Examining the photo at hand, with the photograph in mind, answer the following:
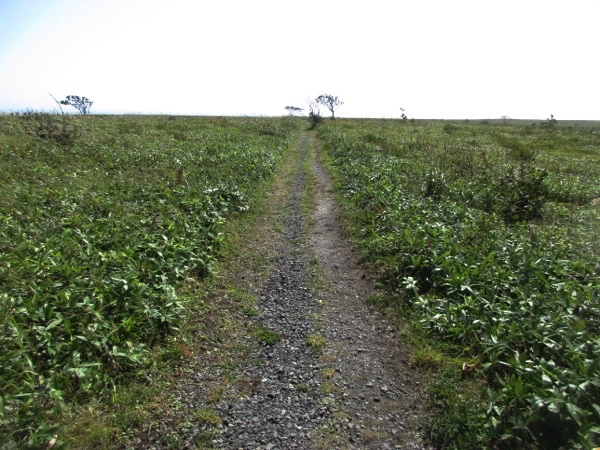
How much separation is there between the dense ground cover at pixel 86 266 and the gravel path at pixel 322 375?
1.54 meters

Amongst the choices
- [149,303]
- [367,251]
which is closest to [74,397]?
[149,303]

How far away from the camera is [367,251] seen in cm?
805

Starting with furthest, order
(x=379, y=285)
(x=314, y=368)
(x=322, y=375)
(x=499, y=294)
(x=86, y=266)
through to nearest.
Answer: (x=379, y=285) < (x=499, y=294) < (x=86, y=266) < (x=314, y=368) < (x=322, y=375)

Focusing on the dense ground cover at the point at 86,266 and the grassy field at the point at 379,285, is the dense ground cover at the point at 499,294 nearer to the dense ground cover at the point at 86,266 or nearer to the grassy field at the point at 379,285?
the grassy field at the point at 379,285

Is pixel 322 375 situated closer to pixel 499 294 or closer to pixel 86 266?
pixel 499 294

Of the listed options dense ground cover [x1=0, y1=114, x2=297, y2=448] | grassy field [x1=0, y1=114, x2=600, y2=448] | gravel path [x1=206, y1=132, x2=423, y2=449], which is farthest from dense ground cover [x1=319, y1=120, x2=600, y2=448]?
dense ground cover [x1=0, y1=114, x2=297, y2=448]

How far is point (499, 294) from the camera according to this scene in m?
5.46

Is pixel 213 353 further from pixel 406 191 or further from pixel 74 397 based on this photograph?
pixel 406 191

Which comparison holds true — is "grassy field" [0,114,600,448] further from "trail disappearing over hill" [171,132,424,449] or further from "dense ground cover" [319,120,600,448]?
"trail disappearing over hill" [171,132,424,449]

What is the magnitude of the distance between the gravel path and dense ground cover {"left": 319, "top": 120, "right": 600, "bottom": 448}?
495mm

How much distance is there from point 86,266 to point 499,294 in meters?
6.64

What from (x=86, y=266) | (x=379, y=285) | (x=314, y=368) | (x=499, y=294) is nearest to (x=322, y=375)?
(x=314, y=368)

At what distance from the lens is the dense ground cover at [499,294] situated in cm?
341

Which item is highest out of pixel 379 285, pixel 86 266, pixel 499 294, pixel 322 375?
pixel 86 266
